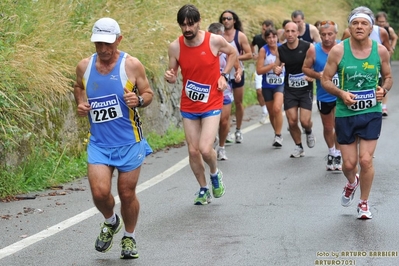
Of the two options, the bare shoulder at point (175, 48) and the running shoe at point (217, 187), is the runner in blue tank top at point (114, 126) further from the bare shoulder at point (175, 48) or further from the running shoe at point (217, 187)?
the running shoe at point (217, 187)

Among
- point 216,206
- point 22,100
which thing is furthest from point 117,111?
point 22,100

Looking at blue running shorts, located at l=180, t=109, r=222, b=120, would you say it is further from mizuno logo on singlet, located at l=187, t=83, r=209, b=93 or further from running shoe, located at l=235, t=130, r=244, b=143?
running shoe, located at l=235, t=130, r=244, b=143

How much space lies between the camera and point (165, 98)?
16.3 meters

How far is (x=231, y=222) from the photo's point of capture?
905 centimetres

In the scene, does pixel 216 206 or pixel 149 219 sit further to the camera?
pixel 216 206

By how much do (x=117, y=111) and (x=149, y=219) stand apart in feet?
6.21

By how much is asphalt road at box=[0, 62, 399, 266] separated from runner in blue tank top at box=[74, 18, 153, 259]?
0.34 metres

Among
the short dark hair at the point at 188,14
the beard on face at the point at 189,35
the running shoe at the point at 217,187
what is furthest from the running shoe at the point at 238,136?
the short dark hair at the point at 188,14

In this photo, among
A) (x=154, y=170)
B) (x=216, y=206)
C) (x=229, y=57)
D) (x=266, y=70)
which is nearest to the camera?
(x=216, y=206)

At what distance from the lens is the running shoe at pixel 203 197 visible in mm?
10180

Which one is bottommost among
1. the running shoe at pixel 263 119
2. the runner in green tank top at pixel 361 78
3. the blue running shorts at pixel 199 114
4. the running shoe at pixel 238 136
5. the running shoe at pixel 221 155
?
the running shoe at pixel 263 119

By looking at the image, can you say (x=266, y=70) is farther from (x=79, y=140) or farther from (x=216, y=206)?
(x=216, y=206)

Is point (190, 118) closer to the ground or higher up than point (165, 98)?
higher up

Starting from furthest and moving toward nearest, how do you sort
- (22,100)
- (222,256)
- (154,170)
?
(154,170), (22,100), (222,256)
